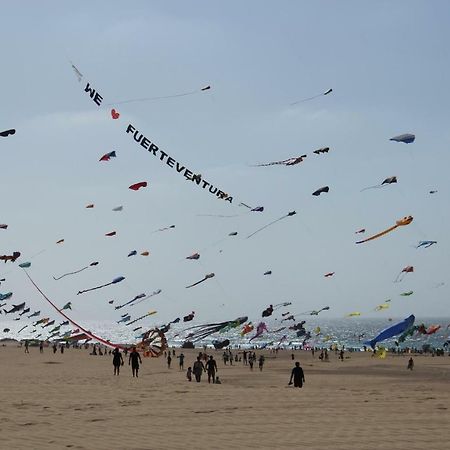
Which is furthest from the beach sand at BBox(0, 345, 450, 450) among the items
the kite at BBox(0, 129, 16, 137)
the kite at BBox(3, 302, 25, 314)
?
the kite at BBox(3, 302, 25, 314)

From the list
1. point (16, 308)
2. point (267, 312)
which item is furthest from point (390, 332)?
point (16, 308)

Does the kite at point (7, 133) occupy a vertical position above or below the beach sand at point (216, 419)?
above

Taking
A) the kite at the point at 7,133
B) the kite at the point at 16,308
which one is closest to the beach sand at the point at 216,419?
the kite at the point at 7,133

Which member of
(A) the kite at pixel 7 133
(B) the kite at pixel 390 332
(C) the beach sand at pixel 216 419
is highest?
(A) the kite at pixel 7 133

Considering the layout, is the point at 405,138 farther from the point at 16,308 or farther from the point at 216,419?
the point at 16,308

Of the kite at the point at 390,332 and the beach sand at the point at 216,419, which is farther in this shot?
the kite at the point at 390,332

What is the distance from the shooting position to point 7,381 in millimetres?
21859

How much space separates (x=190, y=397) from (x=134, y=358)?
821cm

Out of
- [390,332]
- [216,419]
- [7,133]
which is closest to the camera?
[216,419]

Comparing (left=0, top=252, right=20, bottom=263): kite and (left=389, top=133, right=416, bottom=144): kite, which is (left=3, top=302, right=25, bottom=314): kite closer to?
(left=0, top=252, right=20, bottom=263): kite

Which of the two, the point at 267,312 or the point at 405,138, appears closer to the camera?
the point at 405,138

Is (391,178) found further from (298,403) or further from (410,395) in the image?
(298,403)

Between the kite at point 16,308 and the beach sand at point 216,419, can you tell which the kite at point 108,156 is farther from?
the kite at point 16,308

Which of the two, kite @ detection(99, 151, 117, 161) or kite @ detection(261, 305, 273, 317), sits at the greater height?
kite @ detection(99, 151, 117, 161)
